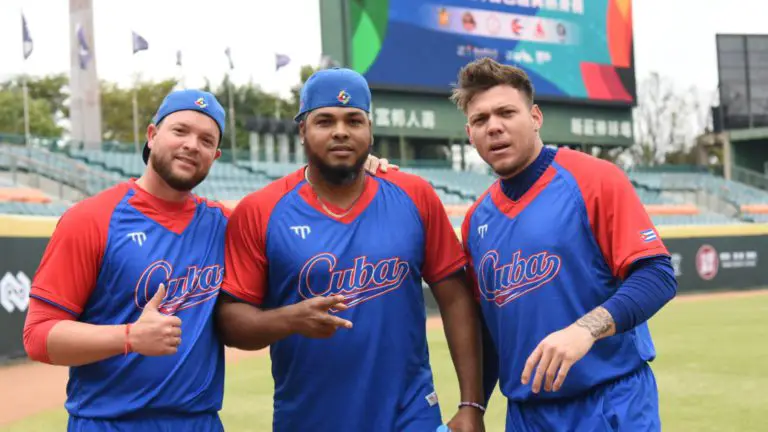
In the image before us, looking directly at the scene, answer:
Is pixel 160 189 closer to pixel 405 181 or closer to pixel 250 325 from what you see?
pixel 250 325

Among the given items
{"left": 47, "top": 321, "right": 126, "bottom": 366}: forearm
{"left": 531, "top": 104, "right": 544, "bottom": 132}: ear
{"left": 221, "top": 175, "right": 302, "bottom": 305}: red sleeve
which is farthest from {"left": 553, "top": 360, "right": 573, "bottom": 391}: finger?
{"left": 47, "top": 321, "right": 126, "bottom": 366}: forearm

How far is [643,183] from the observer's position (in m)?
34.0

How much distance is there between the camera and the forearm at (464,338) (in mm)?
3426

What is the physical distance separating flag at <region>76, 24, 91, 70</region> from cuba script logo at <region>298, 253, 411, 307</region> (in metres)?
23.5

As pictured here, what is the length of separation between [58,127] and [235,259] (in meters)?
48.9

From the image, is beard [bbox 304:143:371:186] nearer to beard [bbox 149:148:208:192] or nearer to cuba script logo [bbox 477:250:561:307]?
beard [bbox 149:148:208:192]

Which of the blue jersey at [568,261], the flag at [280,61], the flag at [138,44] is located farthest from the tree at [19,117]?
the blue jersey at [568,261]

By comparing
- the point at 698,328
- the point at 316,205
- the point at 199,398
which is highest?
the point at 316,205

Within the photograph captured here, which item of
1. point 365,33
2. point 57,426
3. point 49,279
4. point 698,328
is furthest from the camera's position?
point 365,33

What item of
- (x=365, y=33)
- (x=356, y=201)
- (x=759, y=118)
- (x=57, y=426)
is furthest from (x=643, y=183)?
(x=356, y=201)

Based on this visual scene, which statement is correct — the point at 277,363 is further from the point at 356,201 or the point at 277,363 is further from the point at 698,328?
the point at 698,328

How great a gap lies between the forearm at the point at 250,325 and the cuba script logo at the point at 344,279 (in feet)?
0.72

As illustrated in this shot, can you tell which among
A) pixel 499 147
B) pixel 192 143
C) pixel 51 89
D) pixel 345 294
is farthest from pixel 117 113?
pixel 499 147

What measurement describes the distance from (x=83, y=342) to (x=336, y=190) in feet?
3.83
